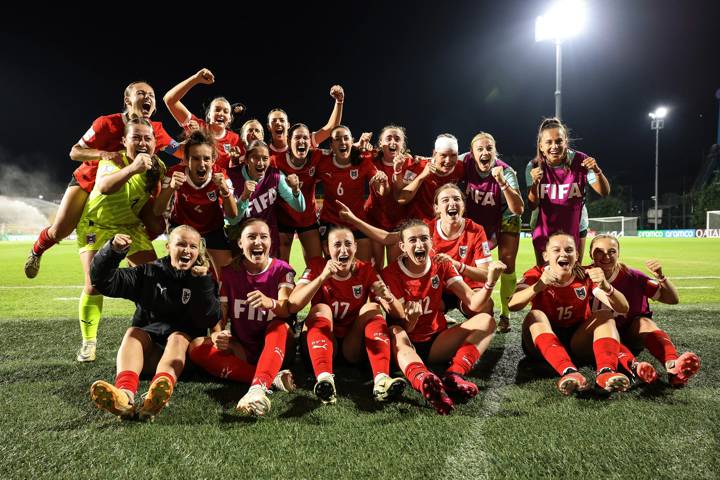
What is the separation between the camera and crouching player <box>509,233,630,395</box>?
2576mm

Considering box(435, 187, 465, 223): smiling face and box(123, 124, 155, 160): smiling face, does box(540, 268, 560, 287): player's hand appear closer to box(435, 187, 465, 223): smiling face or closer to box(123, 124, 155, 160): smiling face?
box(435, 187, 465, 223): smiling face

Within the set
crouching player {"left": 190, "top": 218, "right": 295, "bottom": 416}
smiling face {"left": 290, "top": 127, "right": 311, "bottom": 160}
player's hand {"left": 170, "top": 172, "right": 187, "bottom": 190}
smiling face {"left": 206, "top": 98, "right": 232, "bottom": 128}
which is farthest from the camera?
smiling face {"left": 206, "top": 98, "right": 232, "bottom": 128}

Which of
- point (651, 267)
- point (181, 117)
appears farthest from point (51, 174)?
point (651, 267)

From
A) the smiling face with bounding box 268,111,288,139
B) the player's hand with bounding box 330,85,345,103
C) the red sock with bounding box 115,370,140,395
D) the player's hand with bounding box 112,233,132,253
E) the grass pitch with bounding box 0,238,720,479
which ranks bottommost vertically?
the grass pitch with bounding box 0,238,720,479

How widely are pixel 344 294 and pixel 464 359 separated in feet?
2.84

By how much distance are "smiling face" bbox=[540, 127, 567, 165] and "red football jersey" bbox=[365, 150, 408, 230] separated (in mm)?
1307

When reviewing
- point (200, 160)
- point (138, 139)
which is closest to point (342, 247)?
point (200, 160)

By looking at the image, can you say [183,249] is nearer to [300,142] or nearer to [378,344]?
[378,344]

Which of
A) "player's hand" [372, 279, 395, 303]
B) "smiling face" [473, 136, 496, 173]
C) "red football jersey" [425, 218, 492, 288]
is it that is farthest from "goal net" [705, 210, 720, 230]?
"player's hand" [372, 279, 395, 303]

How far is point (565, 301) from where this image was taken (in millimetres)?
3076

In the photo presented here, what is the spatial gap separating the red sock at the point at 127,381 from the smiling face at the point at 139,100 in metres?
2.15

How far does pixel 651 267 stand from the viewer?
2.83m

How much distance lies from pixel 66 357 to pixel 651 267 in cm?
409

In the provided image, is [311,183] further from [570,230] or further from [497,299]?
[497,299]
